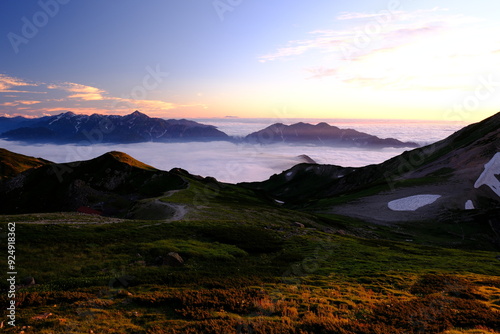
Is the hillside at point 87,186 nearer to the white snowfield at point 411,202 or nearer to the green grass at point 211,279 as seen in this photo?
the green grass at point 211,279

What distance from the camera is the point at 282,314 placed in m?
20.4

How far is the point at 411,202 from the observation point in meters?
119

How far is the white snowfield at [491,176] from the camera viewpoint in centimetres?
11489

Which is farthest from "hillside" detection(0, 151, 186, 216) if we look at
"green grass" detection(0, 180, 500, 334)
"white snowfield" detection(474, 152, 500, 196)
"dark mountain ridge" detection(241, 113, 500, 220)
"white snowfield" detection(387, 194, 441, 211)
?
"white snowfield" detection(474, 152, 500, 196)

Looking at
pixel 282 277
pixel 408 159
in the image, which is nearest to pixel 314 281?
pixel 282 277

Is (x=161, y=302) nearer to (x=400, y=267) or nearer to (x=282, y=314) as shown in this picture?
(x=282, y=314)

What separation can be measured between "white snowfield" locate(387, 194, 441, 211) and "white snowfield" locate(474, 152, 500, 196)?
2208cm

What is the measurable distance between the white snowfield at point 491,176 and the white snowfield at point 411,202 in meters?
22.1

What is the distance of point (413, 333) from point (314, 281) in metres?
12.6

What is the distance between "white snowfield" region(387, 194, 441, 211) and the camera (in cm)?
11503

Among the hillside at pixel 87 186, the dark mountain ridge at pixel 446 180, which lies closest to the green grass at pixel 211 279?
the dark mountain ridge at pixel 446 180

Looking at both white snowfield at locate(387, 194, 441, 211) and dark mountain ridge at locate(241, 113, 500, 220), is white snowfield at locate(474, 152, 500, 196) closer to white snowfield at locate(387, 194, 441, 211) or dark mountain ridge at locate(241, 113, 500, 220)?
dark mountain ridge at locate(241, 113, 500, 220)

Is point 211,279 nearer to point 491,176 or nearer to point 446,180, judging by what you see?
point 446,180

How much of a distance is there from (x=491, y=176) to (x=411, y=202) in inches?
1535
